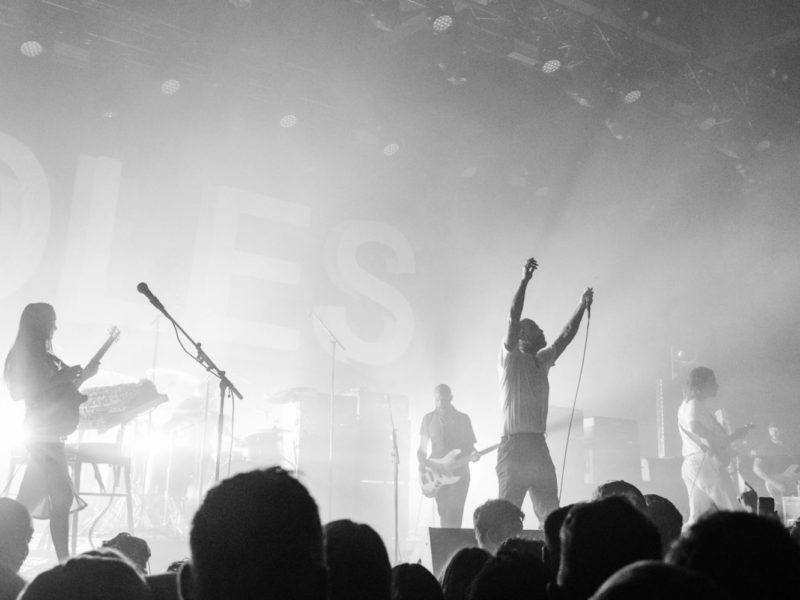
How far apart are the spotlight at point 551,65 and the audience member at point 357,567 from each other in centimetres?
970

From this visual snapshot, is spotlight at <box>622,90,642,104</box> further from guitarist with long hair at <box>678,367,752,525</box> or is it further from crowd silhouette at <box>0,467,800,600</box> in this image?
Answer: crowd silhouette at <box>0,467,800,600</box>

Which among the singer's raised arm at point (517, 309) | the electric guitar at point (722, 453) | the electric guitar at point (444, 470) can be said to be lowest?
the electric guitar at point (444, 470)

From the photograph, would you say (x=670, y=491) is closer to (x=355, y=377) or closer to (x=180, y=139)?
(x=355, y=377)

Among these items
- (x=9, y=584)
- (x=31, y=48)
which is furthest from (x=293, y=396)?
(x=9, y=584)

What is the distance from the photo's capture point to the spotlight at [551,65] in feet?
35.3

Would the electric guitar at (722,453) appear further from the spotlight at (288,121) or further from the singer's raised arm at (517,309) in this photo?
the spotlight at (288,121)

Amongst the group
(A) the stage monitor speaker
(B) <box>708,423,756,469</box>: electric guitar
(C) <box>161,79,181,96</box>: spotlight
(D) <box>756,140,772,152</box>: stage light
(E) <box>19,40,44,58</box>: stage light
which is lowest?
(A) the stage monitor speaker

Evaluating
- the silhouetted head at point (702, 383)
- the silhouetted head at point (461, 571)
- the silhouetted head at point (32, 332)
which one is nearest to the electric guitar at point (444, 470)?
the silhouetted head at point (702, 383)

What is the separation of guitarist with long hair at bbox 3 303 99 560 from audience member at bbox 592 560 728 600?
16.8ft

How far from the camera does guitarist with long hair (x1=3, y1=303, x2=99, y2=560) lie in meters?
5.33

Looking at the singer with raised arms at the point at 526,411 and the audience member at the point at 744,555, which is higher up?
the singer with raised arms at the point at 526,411

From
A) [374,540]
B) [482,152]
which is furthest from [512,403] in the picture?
[482,152]

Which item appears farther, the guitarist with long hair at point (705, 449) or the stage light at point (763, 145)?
the stage light at point (763, 145)

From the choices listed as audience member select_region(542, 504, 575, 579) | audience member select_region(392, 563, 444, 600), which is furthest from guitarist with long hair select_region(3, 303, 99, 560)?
audience member select_region(542, 504, 575, 579)
